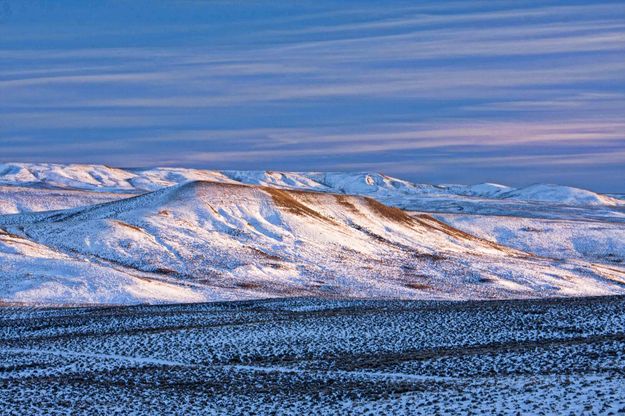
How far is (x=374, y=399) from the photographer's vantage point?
1059 inches

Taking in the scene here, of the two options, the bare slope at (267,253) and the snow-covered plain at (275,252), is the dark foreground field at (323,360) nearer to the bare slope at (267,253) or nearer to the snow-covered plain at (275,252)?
the snow-covered plain at (275,252)

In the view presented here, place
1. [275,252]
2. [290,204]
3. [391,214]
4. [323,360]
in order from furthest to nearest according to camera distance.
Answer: [391,214]
[290,204]
[275,252]
[323,360]

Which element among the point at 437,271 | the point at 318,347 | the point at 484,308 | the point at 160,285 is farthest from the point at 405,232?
the point at 318,347

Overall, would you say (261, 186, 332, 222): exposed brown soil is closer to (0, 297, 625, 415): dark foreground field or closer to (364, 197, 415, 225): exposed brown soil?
(364, 197, 415, 225): exposed brown soil

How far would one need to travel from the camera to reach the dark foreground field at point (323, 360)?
2630 centimetres

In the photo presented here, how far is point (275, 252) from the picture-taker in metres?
87.9

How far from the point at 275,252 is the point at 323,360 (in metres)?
53.0

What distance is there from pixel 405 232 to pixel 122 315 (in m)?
59.7

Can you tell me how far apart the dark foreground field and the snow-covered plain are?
17604 millimetres

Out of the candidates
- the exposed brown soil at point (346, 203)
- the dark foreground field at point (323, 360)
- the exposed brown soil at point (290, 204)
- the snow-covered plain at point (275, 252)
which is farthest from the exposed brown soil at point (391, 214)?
the dark foreground field at point (323, 360)

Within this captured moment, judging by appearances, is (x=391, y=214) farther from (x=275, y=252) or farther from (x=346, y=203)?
(x=275, y=252)

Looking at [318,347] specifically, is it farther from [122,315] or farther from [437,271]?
[437,271]

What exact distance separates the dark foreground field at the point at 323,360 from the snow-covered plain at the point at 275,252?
17.6m

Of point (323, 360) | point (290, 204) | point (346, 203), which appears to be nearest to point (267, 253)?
point (290, 204)
